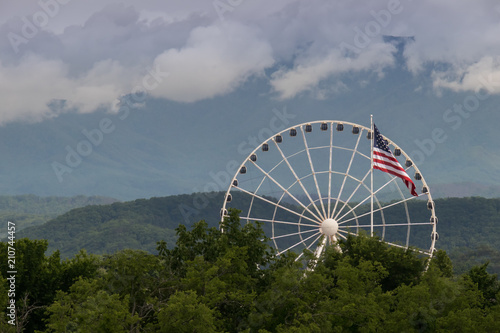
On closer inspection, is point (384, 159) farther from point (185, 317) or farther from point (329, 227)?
point (185, 317)

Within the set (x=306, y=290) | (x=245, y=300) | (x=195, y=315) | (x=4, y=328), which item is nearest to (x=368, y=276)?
→ (x=306, y=290)

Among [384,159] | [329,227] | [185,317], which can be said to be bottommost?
[185,317]

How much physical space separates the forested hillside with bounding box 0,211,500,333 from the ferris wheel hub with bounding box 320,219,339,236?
9914mm

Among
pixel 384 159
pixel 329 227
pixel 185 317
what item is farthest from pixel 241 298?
pixel 384 159

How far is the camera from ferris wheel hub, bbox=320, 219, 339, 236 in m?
58.4

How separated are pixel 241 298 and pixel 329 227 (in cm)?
1990

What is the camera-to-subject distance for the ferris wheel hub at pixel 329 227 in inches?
2301

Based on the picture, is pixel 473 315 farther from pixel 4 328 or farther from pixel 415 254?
pixel 4 328

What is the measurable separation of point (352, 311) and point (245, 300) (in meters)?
5.65

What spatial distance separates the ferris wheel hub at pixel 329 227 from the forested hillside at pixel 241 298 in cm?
991

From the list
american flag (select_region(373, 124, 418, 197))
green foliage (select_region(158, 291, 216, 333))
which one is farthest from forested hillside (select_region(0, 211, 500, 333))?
american flag (select_region(373, 124, 418, 197))

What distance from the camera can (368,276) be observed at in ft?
144

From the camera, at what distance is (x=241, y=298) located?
3981 centimetres

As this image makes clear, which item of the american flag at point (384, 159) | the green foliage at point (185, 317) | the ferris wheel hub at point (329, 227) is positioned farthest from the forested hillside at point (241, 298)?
the american flag at point (384, 159)
